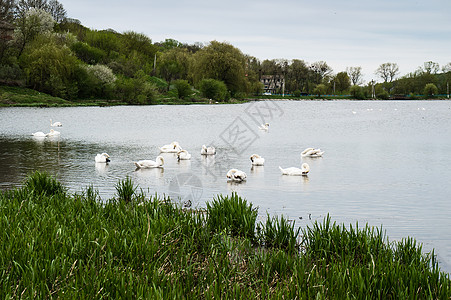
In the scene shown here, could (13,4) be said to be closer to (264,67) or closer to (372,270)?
(264,67)

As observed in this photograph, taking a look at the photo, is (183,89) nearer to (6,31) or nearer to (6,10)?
(6,31)

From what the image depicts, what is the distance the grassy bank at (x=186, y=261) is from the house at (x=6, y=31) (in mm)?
79850

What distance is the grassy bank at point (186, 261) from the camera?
4.58 m

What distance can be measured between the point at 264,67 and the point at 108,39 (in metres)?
68.7

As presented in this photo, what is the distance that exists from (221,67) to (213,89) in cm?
804

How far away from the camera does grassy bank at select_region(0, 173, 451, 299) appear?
15.0ft

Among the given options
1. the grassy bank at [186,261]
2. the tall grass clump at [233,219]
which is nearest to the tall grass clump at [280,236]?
the grassy bank at [186,261]

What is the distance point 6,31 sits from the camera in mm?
82438

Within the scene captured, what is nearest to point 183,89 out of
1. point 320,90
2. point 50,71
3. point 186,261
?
point 50,71

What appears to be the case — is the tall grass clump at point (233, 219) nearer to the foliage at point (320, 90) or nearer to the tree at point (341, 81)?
the foliage at point (320, 90)

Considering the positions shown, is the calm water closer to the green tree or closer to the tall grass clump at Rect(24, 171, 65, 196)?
the tall grass clump at Rect(24, 171, 65, 196)

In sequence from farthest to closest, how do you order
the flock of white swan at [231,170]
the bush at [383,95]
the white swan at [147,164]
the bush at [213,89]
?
the bush at [383,95], the bush at [213,89], the white swan at [147,164], the flock of white swan at [231,170]

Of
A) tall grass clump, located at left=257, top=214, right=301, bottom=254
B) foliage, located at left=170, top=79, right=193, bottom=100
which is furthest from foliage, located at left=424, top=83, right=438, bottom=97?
tall grass clump, located at left=257, top=214, right=301, bottom=254

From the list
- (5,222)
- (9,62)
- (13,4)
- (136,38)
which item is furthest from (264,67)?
(5,222)
